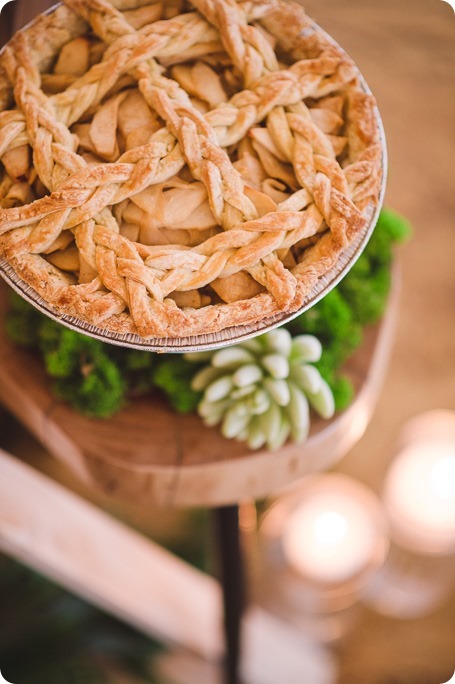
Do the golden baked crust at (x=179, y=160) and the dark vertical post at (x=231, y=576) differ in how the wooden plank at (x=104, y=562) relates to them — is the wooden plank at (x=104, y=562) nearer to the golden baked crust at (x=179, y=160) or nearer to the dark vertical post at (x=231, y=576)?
the dark vertical post at (x=231, y=576)

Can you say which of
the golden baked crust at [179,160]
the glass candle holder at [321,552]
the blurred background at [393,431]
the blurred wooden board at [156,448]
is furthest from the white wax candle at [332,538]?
the golden baked crust at [179,160]

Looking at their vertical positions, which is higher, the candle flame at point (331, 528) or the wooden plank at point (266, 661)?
the candle flame at point (331, 528)

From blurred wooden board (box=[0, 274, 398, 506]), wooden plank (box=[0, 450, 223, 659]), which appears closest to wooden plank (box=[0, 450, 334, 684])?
wooden plank (box=[0, 450, 223, 659])

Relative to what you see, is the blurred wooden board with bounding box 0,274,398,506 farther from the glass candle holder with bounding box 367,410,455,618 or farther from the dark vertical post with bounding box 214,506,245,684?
the glass candle holder with bounding box 367,410,455,618

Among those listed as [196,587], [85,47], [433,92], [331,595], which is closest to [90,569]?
[196,587]

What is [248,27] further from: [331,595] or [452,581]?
[452,581]

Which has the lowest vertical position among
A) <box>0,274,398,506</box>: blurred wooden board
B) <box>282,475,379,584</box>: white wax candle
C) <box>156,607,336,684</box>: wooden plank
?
<box>156,607,336,684</box>: wooden plank

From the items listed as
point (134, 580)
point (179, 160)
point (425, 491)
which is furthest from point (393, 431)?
point (179, 160)
